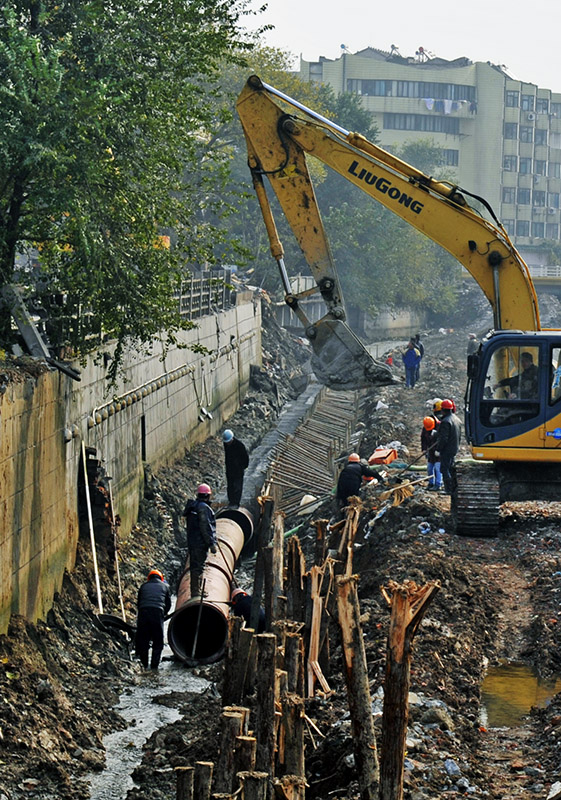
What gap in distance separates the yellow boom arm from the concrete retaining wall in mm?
3145

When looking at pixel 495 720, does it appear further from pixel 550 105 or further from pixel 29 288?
pixel 550 105

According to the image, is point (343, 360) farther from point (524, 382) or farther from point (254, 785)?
point (254, 785)

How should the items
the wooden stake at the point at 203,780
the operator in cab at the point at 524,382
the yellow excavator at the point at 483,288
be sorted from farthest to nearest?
the operator in cab at the point at 524,382, the yellow excavator at the point at 483,288, the wooden stake at the point at 203,780

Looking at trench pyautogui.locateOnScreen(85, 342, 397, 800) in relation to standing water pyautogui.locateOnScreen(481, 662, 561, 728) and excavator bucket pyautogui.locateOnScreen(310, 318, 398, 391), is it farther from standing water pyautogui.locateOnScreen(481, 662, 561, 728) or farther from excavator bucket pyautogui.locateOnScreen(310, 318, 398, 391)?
excavator bucket pyautogui.locateOnScreen(310, 318, 398, 391)

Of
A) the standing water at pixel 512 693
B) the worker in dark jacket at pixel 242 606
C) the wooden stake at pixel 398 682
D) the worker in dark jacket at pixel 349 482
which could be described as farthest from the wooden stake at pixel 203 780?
the worker in dark jacket at pixel 349 482

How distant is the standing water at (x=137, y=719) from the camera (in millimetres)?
11047

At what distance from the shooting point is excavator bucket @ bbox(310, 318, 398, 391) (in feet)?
53.4

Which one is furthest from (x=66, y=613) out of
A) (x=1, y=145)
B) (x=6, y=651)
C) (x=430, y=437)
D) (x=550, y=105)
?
(x=550, y=105)

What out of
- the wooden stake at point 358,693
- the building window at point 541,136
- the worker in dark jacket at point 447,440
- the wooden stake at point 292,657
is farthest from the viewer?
the building window at point 541,136

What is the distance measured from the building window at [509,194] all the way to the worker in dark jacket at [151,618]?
9901 cm

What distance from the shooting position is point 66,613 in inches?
593

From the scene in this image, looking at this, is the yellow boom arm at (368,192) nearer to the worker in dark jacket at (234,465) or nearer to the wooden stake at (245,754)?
the worker in dark jacket at (234,465)

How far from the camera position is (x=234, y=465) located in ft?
71.7

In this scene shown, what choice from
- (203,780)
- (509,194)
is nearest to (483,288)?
(203,780)
